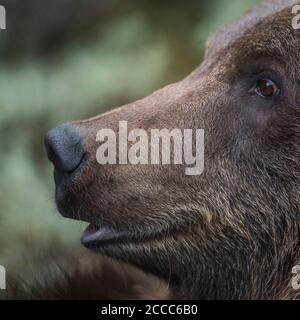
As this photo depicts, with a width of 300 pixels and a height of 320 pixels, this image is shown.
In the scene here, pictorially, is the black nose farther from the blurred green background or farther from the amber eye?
the blurred green background

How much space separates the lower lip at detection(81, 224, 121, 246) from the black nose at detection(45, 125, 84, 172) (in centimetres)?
30

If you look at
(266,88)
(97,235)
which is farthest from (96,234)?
(266,88)

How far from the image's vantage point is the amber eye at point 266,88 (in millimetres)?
3691

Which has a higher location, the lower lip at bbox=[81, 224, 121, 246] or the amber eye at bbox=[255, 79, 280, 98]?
the amber eye at bbox=[255, 79, 280, 98]

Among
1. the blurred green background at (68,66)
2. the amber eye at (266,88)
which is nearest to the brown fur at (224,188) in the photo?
the amber eye at (266,88)

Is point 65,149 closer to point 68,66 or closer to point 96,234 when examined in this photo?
point 96,234

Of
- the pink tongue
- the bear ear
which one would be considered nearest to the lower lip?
the pink tongue

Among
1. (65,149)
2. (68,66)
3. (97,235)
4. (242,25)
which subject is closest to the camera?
(65,149)

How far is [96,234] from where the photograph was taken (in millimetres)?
3709

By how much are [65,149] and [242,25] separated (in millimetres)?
1111

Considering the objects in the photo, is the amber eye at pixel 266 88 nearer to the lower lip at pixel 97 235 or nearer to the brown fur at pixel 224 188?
the brown fur at pixel 224 188

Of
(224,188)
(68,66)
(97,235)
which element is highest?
(68,66)

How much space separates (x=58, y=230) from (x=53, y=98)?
1.48 meters

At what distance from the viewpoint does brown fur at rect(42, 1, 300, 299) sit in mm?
3633
